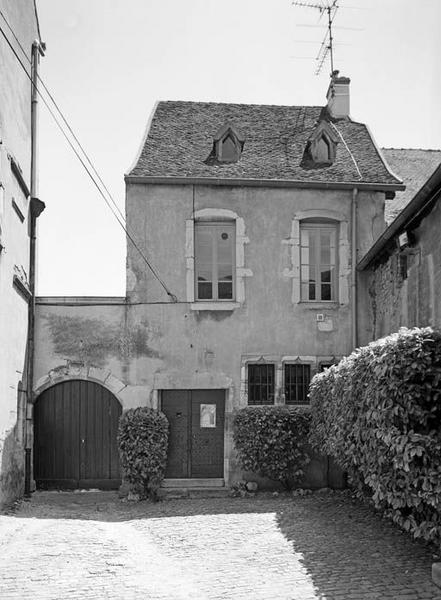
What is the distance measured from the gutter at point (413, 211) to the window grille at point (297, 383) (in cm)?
233

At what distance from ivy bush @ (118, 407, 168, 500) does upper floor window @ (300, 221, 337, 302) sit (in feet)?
11.9

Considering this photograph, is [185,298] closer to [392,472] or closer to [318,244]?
[318,244]

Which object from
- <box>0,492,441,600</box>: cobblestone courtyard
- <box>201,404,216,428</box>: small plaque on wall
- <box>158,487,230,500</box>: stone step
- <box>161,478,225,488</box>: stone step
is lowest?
<box>158,487,230,500</box>: stone step

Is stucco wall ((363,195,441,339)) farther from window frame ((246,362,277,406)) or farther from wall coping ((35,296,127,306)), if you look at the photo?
Answer: wall coping ((35,296,127,306))

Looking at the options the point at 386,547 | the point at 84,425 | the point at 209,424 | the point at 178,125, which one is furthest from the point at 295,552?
the point at 178,125

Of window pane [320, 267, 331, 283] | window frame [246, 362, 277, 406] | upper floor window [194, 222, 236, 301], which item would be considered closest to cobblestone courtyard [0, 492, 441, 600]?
window frame [246, 362, 277, 406]

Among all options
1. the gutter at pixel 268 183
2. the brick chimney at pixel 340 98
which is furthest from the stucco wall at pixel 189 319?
the brick chimney at pixel 340 98

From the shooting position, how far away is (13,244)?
33.7 ft

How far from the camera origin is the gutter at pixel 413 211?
830cm

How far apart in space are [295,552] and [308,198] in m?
7.14

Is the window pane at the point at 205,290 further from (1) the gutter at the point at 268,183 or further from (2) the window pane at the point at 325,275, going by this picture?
(2) the window pane at the point at 325,275

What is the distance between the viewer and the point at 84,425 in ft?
39.0

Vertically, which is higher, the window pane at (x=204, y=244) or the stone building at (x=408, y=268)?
the window pane at (x=204, y=244)

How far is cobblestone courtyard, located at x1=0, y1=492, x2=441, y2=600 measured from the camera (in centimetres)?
560
